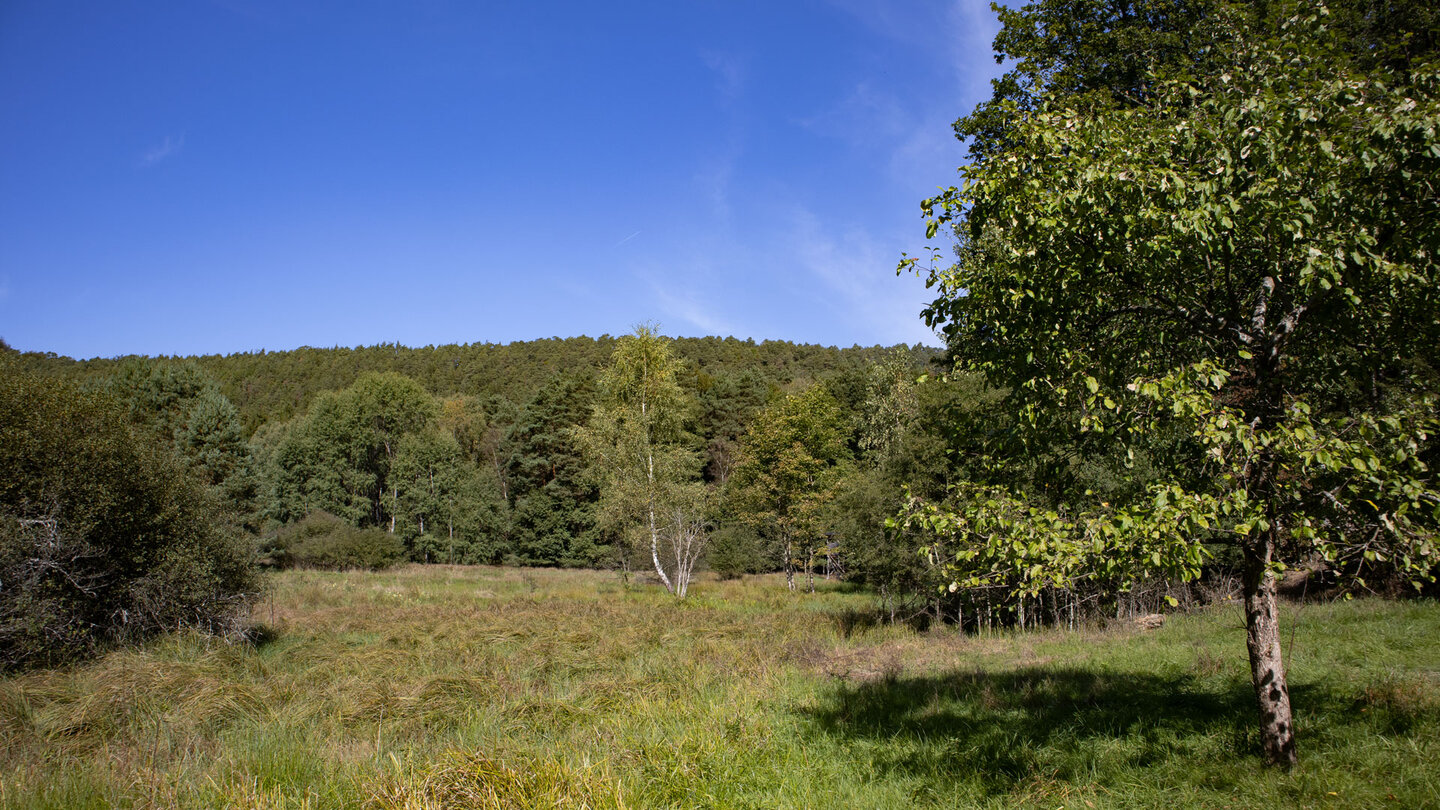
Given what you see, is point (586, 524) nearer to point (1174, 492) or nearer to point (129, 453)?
point (129, 453)

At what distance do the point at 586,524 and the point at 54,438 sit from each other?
3582 centimetres

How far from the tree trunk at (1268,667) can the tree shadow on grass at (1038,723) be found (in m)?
0.51

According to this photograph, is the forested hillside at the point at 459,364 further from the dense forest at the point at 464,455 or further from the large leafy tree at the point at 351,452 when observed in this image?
the large leafy tree at the point at 351,452

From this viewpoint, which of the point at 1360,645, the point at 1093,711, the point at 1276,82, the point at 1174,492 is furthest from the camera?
the point at 1360,645

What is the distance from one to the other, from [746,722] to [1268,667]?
507 centimetres

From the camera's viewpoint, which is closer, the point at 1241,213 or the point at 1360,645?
the point at 1241,213

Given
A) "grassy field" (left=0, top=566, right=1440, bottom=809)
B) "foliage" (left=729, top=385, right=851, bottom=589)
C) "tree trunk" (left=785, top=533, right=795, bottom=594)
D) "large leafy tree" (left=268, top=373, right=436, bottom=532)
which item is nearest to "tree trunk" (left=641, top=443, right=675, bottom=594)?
"tree trunk" (left=785, top=533, right=795, bottom=594)

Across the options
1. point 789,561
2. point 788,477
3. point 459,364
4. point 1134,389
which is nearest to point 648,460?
point 788,477

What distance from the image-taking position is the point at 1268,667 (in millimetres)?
4840

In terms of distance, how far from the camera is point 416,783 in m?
5.26

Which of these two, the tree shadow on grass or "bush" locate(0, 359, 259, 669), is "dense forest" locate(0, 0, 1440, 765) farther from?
the tree shadow on grass

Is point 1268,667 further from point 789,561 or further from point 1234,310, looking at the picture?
point 789,561

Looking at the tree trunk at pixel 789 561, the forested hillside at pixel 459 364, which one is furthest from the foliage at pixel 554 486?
the forested hillside at pixel 459 364

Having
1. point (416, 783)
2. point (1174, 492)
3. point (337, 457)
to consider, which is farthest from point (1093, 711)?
point (337, 457)
